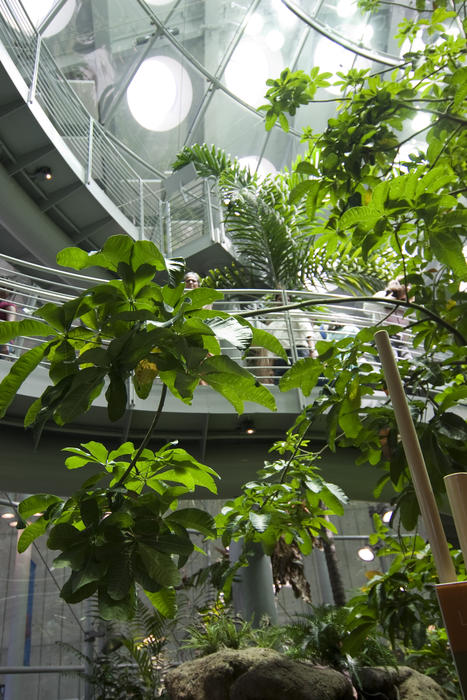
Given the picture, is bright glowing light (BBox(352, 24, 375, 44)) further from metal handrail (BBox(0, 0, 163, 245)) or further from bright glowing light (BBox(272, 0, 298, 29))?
metal handrail (BBox(0, 0, 163, 245))

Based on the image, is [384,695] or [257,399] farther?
[384,695]

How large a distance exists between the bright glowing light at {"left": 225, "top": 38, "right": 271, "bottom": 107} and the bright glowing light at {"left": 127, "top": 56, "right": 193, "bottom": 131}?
1141mm

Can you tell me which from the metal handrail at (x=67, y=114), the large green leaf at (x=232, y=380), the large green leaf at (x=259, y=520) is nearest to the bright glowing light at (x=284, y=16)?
the metal handrail at (x=67, y=114)

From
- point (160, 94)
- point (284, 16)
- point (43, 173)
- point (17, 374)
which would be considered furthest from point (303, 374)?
point (284, 16)

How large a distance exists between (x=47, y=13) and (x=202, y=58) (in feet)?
13.7

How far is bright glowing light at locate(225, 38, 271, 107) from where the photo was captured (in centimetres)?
1534

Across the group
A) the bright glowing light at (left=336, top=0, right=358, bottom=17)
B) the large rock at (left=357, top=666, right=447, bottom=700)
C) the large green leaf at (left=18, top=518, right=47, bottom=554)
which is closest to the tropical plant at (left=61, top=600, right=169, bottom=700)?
the large rock at (left=357, top=666, right=447, bottom=700)

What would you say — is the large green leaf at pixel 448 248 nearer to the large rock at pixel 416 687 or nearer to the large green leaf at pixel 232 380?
the large green leaf at pixel 232 380

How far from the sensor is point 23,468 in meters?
6.62

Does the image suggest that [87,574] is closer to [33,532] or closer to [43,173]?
[33,532]

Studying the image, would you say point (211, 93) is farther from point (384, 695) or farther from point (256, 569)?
point (384, 695)

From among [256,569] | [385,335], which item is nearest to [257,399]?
[385,335]

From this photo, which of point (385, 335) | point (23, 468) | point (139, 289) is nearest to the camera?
point (385, 335)

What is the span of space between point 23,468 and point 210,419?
2.10 m
